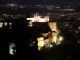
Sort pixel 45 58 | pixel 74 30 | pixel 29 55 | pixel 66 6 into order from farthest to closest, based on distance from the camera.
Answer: pixel 66 6, pixel 74 30, pixel 45 58, pixel 29 55

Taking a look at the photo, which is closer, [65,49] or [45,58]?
[45,58]

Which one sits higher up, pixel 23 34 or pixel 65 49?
pixel 23 34

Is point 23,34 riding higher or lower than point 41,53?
higher

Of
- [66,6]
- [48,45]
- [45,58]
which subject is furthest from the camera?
[66,6]

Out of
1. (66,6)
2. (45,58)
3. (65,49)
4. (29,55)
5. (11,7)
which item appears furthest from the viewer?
(66,6)

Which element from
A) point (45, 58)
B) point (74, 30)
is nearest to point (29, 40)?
point (45, 58)

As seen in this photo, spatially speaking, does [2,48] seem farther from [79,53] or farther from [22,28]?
[79,53]

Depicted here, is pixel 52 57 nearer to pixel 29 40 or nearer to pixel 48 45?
pixel 29 40

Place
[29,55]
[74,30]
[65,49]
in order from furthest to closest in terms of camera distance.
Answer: [74,30]
[65,49]
[29,55]

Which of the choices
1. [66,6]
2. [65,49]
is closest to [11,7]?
[66,6]
